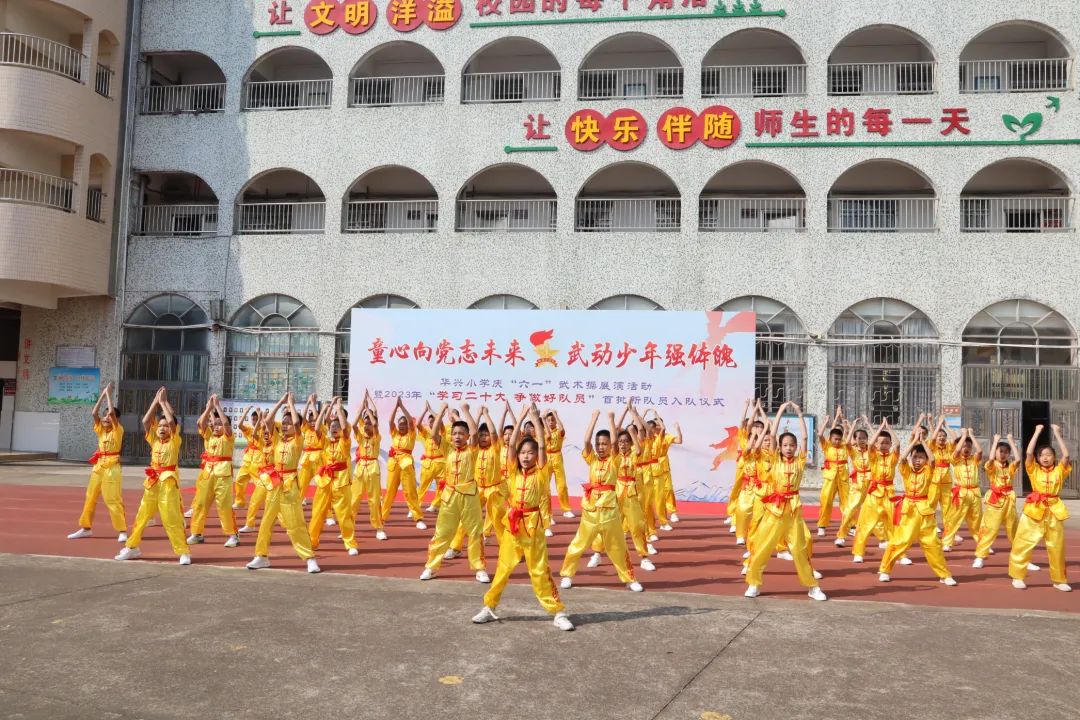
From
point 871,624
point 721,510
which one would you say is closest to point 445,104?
point 721,510

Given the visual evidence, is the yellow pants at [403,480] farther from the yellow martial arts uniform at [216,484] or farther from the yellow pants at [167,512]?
the yellow pants at [167,512]

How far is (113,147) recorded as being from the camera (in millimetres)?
19031

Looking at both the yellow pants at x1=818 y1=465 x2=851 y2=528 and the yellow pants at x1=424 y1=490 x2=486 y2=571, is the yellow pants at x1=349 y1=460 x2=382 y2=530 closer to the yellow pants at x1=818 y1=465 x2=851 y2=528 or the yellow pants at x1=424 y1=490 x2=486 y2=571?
the yellow pants at x1=424 y1=490 x2=486 y2=571

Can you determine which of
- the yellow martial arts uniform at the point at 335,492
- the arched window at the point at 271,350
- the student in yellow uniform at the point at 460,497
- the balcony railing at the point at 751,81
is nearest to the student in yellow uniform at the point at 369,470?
the yellow martial arts uniform at the point at 335,492

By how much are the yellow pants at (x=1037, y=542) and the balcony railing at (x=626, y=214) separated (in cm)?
1100

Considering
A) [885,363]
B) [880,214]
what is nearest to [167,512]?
[885,363]

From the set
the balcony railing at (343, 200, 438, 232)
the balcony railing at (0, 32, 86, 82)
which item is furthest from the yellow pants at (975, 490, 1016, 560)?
the balcony railing at (0, 32, 86, 82)

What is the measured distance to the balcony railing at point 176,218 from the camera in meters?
19.6

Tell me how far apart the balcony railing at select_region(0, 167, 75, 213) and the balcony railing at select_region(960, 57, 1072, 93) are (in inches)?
776

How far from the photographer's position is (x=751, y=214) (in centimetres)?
1798

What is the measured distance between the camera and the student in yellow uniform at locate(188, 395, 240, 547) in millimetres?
9578

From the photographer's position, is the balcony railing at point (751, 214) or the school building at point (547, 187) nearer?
the school building at point (547, 187)

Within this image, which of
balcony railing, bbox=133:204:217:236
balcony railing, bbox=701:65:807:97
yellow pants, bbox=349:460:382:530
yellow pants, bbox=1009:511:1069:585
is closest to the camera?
yellow pants, bbox=1009:511:1069:585

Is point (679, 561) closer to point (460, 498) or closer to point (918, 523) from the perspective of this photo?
point (918, 523)
